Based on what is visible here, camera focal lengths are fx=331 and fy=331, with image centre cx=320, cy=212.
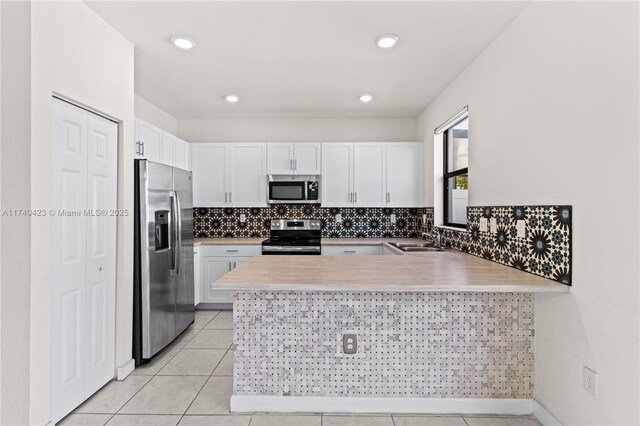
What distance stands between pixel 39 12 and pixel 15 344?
5.61ft

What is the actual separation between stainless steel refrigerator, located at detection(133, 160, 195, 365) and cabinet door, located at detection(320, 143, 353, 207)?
1.73 meters

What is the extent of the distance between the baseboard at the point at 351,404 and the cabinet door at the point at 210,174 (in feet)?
9.30

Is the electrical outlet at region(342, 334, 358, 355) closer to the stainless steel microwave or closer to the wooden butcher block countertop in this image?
the wooden butcher block countertop

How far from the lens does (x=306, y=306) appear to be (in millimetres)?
2078

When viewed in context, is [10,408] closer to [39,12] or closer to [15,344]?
[15,344]

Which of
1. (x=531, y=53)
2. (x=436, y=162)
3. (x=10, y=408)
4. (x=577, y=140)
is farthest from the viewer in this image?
(x=436, y=162)

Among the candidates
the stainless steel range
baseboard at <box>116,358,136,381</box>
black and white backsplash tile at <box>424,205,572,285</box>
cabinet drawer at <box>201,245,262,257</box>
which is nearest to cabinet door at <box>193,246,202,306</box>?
cabinet drawer at <box>201,245,262,257</box>

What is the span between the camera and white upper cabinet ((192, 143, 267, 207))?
173 inches

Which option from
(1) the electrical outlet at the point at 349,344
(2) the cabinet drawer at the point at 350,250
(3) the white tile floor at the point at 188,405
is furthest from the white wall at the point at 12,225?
(2) the cabinet drawer at the point at 350,250

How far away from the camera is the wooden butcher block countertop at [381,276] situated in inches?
68.9

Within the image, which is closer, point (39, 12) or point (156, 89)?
point (39, 12)

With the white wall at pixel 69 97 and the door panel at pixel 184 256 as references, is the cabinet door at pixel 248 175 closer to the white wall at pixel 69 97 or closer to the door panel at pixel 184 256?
the door panel at pixel 184 256

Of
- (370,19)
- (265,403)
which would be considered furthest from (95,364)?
(370,19)

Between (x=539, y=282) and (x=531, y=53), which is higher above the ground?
(x=531, y=53)
